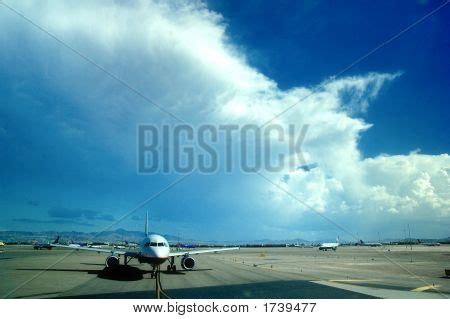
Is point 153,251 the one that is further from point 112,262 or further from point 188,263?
point 112,262

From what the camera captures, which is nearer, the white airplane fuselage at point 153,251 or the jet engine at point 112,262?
the white airplane fuselage at point 153,251

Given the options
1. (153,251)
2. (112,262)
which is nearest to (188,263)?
(153,251)

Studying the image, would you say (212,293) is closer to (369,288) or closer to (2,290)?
(369,288)

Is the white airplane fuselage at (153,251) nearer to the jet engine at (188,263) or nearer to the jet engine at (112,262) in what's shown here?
the jet engine at (188,263)

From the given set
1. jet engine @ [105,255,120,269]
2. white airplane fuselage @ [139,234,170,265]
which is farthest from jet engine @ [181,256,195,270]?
jet engine @ [105,255,120,269]

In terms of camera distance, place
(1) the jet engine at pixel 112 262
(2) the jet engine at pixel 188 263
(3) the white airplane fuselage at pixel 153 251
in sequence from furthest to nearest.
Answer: (2) the jet engine at pixel 188 263, (1) the jet engine at pixel 112 262, (3) the white airplane fuselage at pixel 153 251

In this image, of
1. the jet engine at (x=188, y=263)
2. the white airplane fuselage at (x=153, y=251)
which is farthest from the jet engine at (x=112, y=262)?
the jet engine at (x=188, y=263)

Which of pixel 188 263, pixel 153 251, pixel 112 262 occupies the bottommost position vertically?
pixel 188 263

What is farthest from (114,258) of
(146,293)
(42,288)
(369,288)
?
(369,288)

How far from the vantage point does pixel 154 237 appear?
35.1 metres

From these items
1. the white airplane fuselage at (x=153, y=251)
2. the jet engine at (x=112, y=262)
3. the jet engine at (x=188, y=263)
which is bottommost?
the jet engine at (x=188, y=263)
